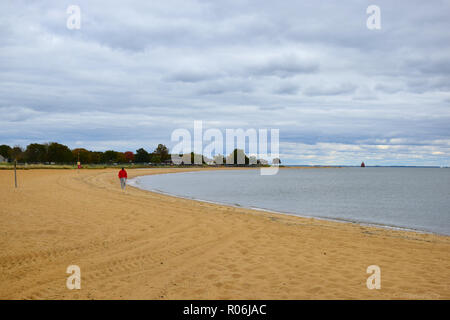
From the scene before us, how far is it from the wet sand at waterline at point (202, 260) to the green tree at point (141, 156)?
602ft

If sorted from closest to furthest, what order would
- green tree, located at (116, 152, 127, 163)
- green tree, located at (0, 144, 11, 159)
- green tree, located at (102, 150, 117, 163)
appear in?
green tree, located at (0, 144, 11, 159) < green tree, located at (102, 150, 117, 163) < green tree, located at (116, 152, 127, 163)

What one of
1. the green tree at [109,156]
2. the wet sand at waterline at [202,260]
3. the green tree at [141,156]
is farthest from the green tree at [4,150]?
the wet sand at waterline at [202,260]

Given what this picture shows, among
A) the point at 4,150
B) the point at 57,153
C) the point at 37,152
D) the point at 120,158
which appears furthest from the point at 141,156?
the point at 4,150

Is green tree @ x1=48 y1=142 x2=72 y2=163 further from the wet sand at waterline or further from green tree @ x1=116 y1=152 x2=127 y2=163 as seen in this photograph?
the wet sand at waterline

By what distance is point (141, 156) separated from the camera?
195 meters

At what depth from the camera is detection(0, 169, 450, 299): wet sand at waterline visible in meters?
6.67

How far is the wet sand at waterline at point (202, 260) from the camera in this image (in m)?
6.67

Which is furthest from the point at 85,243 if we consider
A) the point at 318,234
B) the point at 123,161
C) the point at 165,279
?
the point at 123,161

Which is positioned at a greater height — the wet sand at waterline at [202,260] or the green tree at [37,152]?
the green tree at [37,152]

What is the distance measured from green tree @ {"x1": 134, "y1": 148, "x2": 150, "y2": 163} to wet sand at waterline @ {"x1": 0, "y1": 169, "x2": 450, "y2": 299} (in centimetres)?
18356

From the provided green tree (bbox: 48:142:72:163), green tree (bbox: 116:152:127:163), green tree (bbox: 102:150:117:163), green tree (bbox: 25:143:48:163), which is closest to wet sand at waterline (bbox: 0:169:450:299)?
green tree (bbox: 48:142:72:163)

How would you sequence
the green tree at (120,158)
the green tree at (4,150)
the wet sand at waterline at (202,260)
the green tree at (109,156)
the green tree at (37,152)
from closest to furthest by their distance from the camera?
the wet sand at waterline at (202,260), the green tree at (37,152), the green tree at (4,150), the green tree at (109,156), the green tree at (120,158)

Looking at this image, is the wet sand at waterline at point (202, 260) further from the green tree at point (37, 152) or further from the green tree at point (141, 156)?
the green tree at point (141, 156)

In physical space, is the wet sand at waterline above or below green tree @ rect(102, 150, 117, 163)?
below
